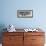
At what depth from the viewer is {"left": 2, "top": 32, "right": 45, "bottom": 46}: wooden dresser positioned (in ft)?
11.4

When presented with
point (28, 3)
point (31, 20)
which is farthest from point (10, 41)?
point (28, 3)

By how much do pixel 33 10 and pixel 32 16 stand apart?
0.64ft

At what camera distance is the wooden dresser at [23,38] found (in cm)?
349

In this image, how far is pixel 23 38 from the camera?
349cm

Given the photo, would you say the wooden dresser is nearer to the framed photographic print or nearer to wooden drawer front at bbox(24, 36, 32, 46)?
wooden drawer front at bbox(24, 36, 32, 46)

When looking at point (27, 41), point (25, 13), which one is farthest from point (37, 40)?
point (25, 13)

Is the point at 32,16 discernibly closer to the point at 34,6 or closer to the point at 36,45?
the point at 34,6

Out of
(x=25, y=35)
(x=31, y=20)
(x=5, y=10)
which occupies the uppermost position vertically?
(x=5, y=10)

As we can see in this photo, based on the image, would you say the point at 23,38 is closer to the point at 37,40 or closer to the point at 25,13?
the point at 37,40

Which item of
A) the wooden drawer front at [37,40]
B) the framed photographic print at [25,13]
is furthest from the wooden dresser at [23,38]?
the framed photographic print at [25,13]

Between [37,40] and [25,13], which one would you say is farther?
[25,13]

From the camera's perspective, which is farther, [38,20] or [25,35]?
[38,20]

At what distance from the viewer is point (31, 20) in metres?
4.02

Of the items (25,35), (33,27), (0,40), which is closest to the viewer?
(25,35)
